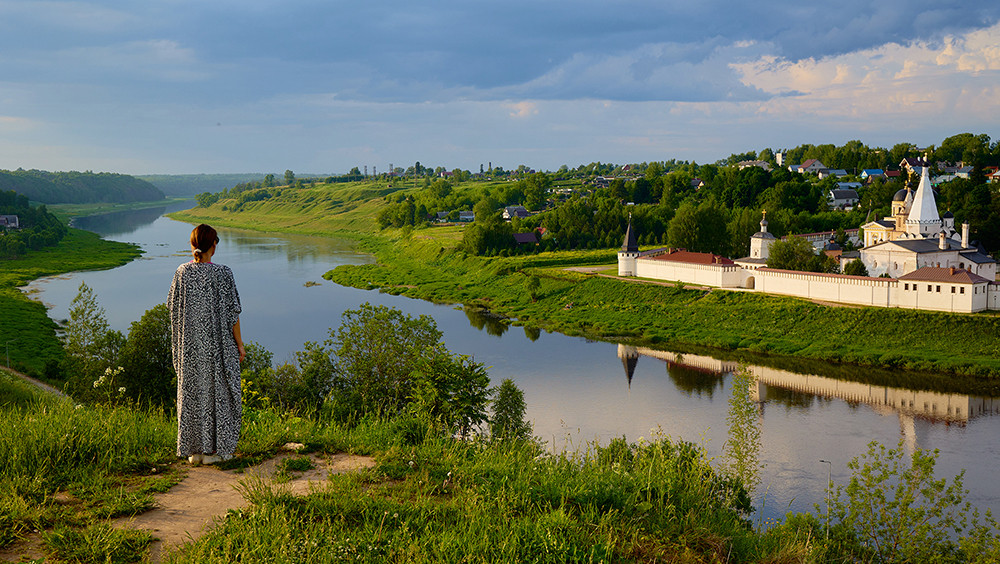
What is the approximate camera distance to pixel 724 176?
77.1 meters

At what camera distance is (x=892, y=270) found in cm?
3841

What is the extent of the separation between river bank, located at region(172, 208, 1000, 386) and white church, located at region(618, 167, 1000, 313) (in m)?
1.19

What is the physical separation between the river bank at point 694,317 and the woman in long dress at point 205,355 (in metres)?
26.6

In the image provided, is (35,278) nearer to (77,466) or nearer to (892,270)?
(892,270)

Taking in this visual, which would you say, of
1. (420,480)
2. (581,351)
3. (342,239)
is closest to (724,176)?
(342,239)

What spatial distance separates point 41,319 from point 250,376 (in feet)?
89.2

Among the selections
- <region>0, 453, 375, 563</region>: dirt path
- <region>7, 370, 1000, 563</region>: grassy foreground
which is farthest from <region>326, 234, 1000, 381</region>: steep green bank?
<region>0, 453, 375, 563</region>: dirt path

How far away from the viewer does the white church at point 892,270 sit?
105 ft

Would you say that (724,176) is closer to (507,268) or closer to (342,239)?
(507,268)

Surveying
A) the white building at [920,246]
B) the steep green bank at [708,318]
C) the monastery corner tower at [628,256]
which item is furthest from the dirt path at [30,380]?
the white building at [920,246]

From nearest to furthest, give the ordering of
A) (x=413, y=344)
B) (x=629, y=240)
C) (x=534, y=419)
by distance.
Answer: (x=413, y=344), (x=534, y=419), (x=629, y=240)

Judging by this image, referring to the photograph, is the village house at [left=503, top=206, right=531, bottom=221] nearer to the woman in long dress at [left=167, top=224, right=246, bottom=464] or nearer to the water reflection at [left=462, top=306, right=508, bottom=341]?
the water reflection at [left=462, top=306, right=508, bottom=341]

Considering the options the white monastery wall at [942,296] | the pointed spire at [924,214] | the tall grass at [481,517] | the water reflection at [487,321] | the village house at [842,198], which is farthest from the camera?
the village house at [842,198]

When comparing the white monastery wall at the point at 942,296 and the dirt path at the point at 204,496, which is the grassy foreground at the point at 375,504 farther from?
the white monastery wall at the point at 942,296
